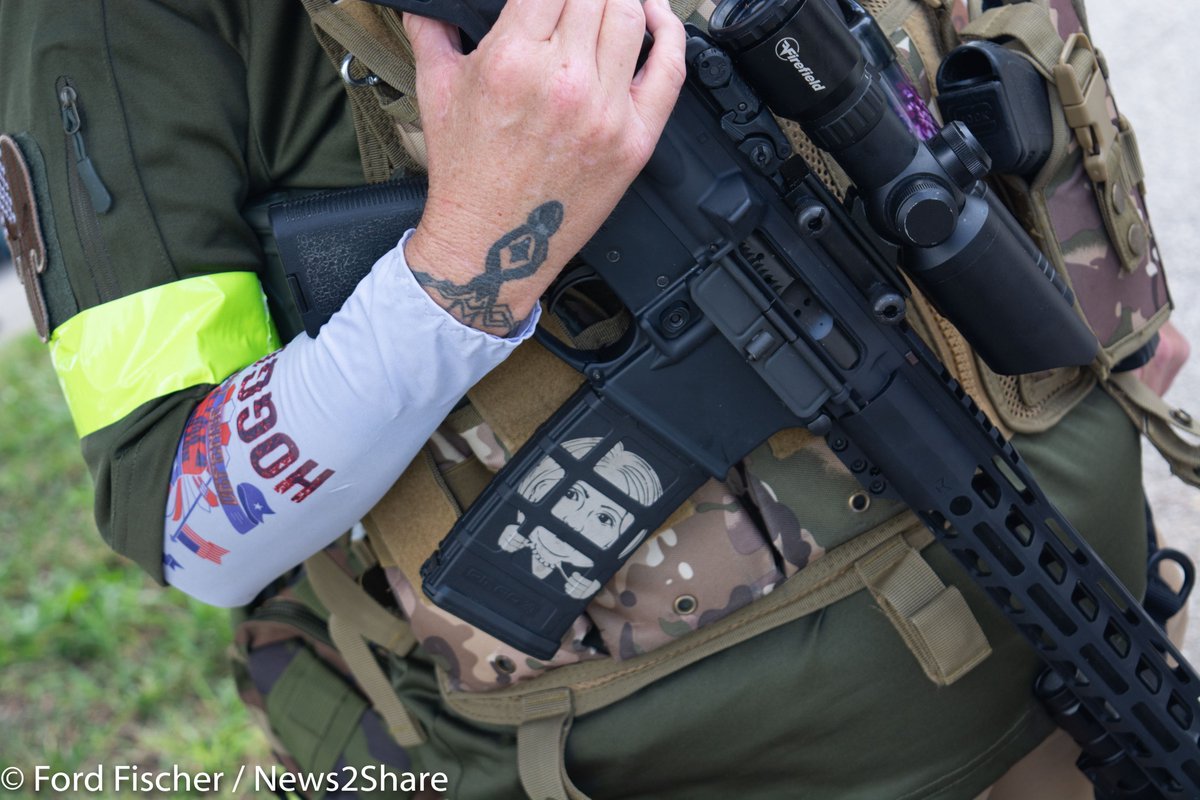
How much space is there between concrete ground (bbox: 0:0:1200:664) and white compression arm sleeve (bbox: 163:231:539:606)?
6.62ft

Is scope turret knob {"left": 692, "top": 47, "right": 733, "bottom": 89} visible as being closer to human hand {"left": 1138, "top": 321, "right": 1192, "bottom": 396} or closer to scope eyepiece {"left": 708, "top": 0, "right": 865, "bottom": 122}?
scope eyepiece {"left": 708, "top": 0, "right": 865, "bottom": 122}

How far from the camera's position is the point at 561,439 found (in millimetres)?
1357

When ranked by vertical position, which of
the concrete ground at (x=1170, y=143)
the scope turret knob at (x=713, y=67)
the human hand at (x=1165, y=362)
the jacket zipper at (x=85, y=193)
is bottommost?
the concrete ground at (x=1170, y=143)

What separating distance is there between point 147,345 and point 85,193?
0.63ft

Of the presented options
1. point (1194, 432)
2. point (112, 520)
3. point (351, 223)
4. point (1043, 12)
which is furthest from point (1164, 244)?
point (112, 520)

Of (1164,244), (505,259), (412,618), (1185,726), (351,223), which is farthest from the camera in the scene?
(1164,244)

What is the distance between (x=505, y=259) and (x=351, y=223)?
22 centimetres

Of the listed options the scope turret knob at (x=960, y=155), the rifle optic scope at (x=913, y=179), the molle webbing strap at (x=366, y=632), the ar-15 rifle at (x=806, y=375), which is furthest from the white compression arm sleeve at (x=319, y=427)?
the scope turret knob at (x=960, y=155)

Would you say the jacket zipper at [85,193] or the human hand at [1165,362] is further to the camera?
the human hand at [1165,362]

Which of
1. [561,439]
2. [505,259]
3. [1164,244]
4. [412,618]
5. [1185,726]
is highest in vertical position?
[505,259]

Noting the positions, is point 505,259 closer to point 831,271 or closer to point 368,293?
point 368,293

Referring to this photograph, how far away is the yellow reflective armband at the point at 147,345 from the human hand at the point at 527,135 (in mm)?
287

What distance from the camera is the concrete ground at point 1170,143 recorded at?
8.85 feet

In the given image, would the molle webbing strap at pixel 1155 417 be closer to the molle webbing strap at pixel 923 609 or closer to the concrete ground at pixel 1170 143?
the molle webbing strap at pixel 923 609
